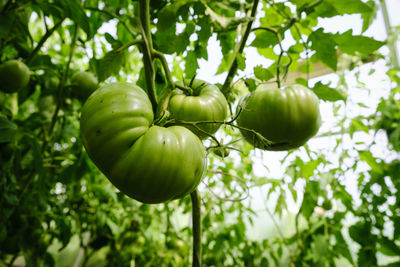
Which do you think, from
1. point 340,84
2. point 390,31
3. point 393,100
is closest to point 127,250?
point 340,84

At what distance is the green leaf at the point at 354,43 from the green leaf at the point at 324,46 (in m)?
0.03

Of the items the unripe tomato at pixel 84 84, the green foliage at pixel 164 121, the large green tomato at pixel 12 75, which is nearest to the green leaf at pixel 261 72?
the green foliage at pixel 164 121

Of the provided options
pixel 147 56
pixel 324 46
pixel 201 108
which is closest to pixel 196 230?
pixel 201 108

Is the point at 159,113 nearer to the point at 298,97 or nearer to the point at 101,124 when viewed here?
the point at 101,124

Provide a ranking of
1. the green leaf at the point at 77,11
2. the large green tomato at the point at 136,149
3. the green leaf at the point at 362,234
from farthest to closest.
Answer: the green leaf at the point at 362,234, the green leaf at the point at 77,11, the large green tomato at the point at 136,149

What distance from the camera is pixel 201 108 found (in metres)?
0.53

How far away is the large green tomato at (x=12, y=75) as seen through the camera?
1005 mm

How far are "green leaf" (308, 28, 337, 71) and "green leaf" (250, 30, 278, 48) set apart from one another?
0.09 meters

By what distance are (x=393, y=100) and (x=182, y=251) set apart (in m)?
1.58

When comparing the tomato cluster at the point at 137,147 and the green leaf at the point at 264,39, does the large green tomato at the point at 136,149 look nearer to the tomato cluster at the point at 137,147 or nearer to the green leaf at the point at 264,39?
the tomato cluster at the point at 137,147

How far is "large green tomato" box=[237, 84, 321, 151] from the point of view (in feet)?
1.86

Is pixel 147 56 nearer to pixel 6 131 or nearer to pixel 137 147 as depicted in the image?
pixel 137 147

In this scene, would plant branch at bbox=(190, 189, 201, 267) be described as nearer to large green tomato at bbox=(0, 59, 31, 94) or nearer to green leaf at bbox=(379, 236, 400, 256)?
green leaf at bbox=(379, 236, 400, 256)

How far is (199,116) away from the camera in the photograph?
52cm
